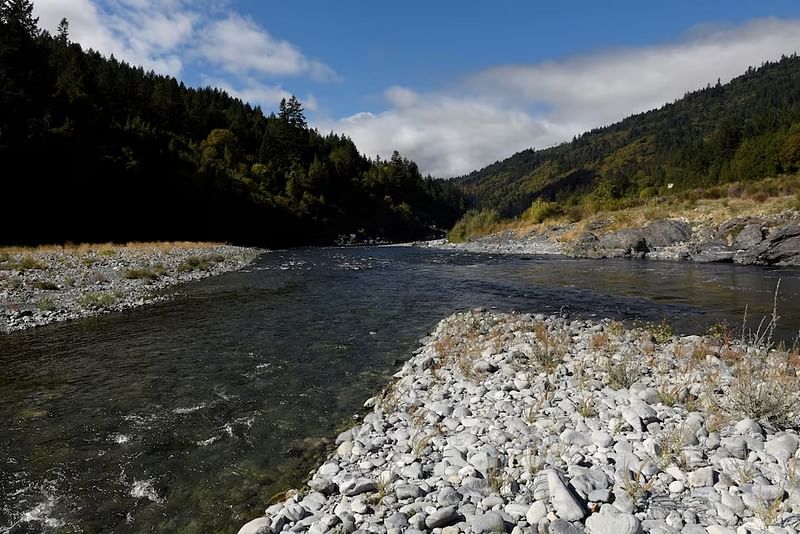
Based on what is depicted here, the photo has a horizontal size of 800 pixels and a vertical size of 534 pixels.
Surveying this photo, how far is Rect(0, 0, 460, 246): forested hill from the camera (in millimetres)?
45375

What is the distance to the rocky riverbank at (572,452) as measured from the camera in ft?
14.7

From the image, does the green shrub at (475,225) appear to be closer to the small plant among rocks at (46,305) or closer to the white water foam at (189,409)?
the small plant among rocks at (46,305)

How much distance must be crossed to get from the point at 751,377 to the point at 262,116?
483 ft

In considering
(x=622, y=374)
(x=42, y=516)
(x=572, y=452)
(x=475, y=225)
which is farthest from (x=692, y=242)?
(x=42, y=516)

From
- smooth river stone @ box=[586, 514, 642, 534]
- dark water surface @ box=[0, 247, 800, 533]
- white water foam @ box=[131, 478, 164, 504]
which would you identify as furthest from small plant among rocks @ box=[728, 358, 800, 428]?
white water foam @ box=[131, 478, 164, 504]

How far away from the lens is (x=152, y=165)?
6788 centimetres

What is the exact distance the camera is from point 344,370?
436 inches

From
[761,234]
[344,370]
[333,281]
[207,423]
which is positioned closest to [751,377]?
[344,370]

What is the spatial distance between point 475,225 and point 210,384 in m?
67.7

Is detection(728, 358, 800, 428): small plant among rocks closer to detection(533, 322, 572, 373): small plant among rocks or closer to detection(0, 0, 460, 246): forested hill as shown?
detection(533, 322, 572, 373): small plant among rocks

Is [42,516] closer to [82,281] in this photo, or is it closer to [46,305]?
[46,305]

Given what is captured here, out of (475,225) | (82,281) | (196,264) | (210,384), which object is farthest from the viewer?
(475,225)

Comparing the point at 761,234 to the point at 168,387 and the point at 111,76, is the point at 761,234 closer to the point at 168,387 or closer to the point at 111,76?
the point at 168,387

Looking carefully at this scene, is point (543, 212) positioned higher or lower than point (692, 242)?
higher
